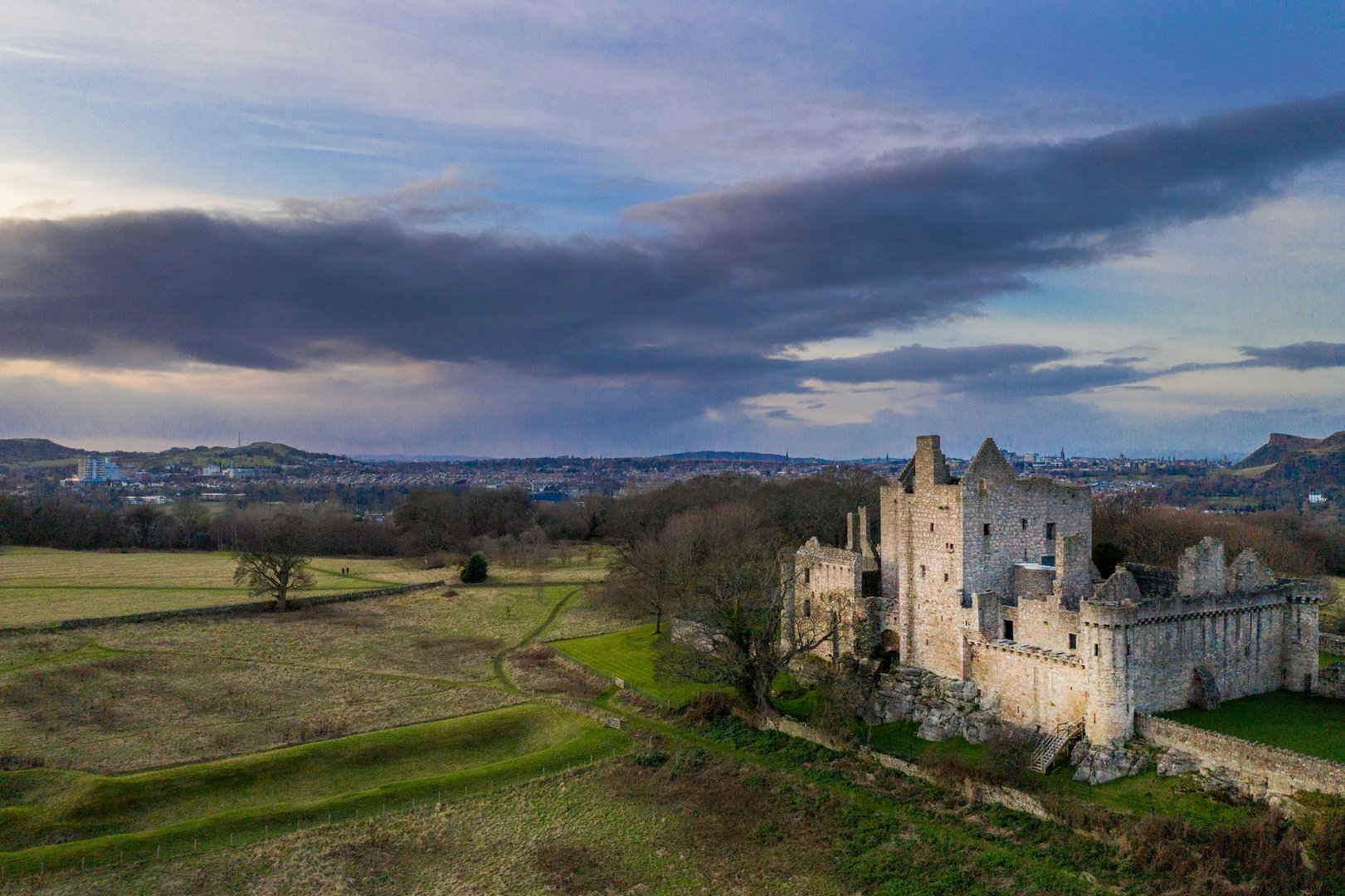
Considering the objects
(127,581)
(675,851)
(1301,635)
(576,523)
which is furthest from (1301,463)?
(127,581)

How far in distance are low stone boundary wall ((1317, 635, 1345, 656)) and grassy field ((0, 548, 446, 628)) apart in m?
73.9

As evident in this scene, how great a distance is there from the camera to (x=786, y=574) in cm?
4484

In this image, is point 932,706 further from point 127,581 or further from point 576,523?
point 576,523

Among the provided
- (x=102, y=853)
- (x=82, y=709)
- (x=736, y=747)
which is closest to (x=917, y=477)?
(x=736, y=747)

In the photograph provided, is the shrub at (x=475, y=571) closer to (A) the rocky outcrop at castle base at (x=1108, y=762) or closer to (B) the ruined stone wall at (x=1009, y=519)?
(B) the ruined stone wall at (x=1009, y=519)

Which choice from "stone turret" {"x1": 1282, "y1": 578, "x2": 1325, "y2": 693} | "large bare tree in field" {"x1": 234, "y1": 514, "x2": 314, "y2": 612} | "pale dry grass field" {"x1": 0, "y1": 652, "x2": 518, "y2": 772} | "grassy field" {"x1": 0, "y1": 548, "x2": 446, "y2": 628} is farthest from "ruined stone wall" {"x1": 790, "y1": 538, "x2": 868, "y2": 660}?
"grassy field" {"x1": 0, "y1": 548, "x2": 446, "y2": 628}

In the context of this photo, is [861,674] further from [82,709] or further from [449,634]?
[82,709]

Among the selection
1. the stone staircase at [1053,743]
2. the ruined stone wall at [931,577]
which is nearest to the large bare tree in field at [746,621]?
the ruined stone wall at [931,577]

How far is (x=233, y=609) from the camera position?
217 ft

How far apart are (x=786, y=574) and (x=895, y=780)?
1515cm

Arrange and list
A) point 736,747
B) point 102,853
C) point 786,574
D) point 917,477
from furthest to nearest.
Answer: point 786,574 → point 917,477 → point 736,747 → point 102,853

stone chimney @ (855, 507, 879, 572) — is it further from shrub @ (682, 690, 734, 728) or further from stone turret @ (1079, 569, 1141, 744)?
stone turret @ (1079, 569, 1141, 744)

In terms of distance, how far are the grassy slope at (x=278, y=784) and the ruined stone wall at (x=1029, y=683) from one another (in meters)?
17.1

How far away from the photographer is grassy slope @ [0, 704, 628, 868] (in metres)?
29.2
